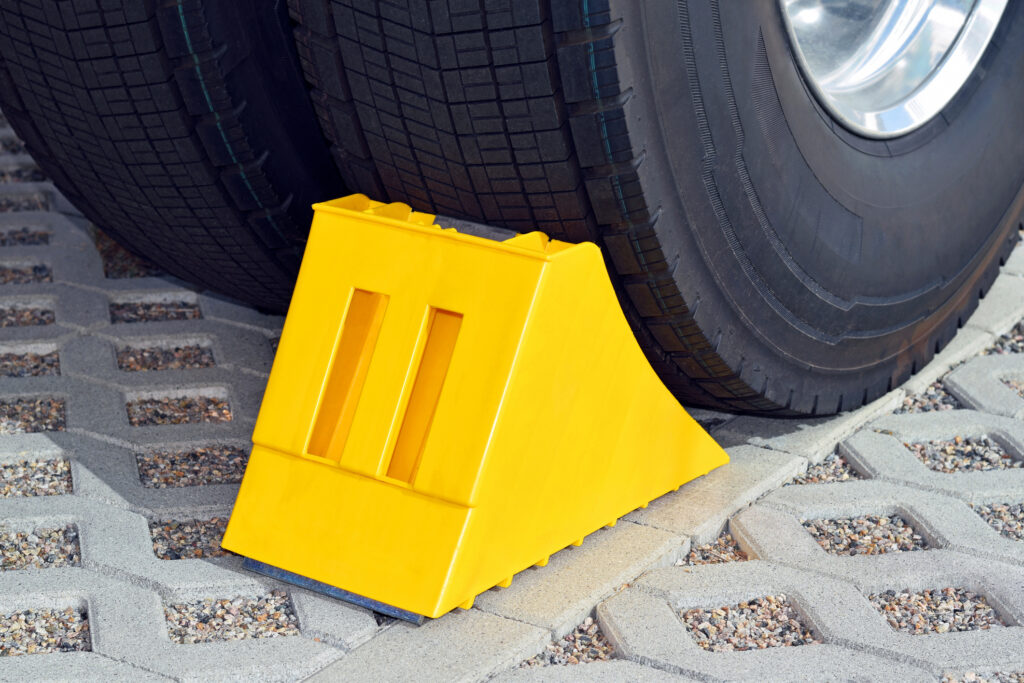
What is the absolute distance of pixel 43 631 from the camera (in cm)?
121

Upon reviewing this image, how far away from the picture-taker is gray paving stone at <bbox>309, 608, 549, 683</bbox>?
1.15 metres

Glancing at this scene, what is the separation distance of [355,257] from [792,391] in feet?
1.97

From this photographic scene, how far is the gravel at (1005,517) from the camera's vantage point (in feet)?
4.89

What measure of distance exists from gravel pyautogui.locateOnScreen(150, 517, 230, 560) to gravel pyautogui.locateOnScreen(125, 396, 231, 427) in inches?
10.3

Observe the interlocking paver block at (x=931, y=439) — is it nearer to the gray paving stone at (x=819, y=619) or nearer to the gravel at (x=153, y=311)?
the gray paving stone at (x=819, y=619)

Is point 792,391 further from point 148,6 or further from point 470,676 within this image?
point 148,6

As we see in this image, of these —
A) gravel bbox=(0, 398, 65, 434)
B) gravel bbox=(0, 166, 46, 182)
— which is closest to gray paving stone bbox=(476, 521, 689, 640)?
gravel bbox=(0, 398, 65, 434)

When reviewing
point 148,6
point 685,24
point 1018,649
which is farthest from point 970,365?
point 148,6

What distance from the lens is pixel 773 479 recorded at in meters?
1.57

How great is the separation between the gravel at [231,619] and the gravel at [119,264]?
94 cm

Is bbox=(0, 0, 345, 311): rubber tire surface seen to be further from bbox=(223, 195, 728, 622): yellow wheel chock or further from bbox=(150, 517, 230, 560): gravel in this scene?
bbox=(150, 517, 230, 560): gravel

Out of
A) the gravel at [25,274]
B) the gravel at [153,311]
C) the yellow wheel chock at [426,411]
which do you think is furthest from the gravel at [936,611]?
the gravel at [25,274]

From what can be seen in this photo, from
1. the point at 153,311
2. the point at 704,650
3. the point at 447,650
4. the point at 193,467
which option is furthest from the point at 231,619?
the point at 153,311

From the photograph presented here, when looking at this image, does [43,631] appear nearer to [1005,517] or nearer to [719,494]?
[719,494]
